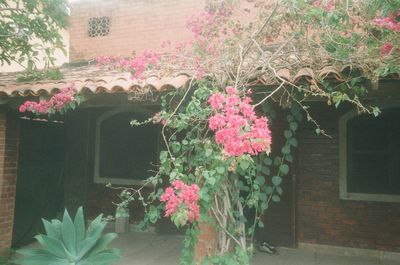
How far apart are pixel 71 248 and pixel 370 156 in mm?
4954

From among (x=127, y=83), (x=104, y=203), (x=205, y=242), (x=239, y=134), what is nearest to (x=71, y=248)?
(x=205, y=242)

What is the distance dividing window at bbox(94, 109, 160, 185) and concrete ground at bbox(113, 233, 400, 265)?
1.40m

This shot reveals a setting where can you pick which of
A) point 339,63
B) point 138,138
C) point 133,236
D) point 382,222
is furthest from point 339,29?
point 133,236

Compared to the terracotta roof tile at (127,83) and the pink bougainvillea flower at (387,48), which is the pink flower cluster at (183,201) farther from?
the pink bougainvillea flower at (387,48)

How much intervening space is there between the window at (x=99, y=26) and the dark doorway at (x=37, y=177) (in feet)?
9.26

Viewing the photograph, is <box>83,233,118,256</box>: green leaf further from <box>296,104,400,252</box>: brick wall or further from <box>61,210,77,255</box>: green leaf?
<box>296,104,400,252</box>: brick wall

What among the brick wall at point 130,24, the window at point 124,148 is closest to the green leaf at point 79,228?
the window at point 124,148

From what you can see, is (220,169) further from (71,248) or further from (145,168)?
(145,168)

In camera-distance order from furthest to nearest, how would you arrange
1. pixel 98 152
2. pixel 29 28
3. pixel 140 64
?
pixel 98 152
pixel 29 28
pixel 140 64

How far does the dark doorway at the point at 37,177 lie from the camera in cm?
634

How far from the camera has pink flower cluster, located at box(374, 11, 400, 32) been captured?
3.26 meters

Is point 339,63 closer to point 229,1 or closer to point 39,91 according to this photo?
point 229,1

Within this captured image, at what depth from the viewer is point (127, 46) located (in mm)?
8695

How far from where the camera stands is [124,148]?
782cm
